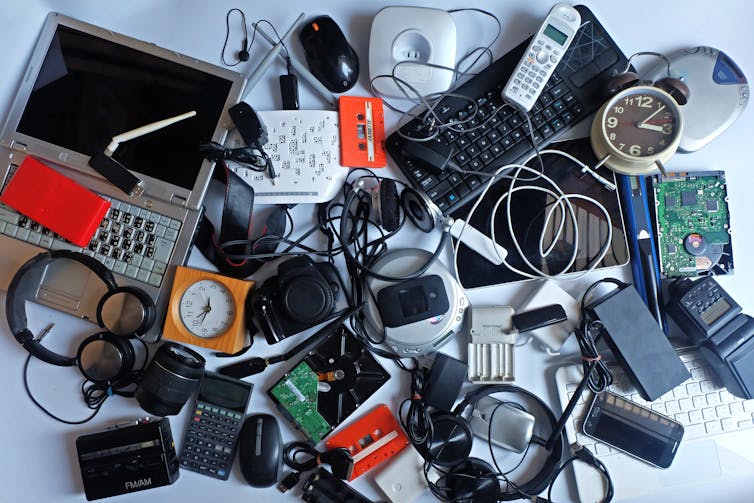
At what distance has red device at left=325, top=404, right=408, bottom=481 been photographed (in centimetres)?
99

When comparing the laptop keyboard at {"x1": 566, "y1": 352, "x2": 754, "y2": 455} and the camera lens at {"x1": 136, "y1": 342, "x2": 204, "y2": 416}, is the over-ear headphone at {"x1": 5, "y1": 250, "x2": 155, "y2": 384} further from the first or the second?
the laptop keyboard at {"x1": 566, "y1": 352, "x2": 754, "y2": 455}

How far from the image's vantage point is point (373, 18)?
1.05m

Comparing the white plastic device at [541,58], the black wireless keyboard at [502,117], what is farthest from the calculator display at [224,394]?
the white plastic device at [541,58]

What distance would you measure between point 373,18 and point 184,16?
0.34 m

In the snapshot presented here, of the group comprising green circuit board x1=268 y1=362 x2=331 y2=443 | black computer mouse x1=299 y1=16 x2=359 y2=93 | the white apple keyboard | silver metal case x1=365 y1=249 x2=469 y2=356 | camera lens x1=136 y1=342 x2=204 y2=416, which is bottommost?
green circuit board x1=268 y1=362 x2=331 y2=443

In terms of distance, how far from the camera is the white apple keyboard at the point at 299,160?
991 millimetres

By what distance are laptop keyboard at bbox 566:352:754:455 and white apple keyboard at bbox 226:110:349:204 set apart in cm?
55

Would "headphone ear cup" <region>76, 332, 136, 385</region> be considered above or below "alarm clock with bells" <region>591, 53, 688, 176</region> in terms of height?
below

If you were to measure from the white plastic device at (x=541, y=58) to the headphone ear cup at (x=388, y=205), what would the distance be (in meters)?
0.26

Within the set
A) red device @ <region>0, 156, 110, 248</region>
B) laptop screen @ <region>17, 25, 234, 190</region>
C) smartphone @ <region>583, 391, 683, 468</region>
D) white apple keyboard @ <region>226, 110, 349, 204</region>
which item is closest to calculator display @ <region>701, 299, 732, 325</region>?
smartphone @ <region>583, 391, 683, 468</region>

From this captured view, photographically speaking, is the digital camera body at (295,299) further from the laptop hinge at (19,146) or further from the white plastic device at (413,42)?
the laptop hinge at (19,146)

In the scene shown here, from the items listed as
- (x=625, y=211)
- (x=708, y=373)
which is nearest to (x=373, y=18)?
(x=625, y=211)

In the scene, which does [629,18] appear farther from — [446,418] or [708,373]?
[446,418]

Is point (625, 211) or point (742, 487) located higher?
point (625, 211)
